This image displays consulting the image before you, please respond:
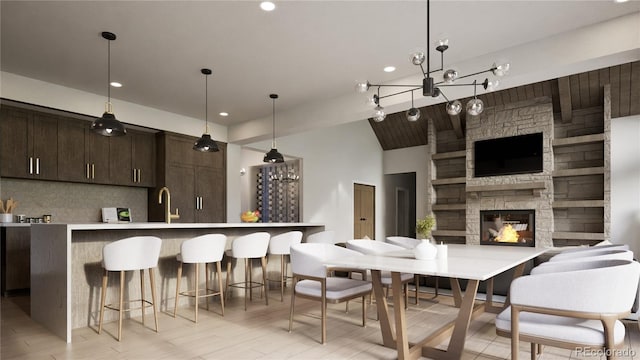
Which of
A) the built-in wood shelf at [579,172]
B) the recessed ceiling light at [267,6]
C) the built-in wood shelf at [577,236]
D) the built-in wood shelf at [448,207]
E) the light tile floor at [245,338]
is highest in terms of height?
the recessed ceiling light at [267,6]

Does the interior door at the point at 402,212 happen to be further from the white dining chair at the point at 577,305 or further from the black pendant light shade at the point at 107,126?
the white dining chair at the point at 577,305

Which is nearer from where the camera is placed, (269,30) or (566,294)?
(566,294)

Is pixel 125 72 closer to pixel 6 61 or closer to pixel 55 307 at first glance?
pixel 6 61

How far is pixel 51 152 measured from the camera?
5.26 m

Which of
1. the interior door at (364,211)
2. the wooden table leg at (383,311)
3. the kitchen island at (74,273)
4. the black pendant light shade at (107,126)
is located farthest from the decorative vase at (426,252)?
the interior door at (364,211)

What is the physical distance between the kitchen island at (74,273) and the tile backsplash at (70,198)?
6.99 ft

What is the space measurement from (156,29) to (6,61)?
2038mm

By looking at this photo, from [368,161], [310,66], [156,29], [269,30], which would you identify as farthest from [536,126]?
[156,29]

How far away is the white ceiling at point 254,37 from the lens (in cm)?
323

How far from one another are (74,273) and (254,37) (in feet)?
8.94

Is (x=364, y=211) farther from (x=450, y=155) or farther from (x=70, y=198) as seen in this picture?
(x=70, y=198)

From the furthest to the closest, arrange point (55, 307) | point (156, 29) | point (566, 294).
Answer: point (156, 29)
point (55, 307)
point (566, 294)

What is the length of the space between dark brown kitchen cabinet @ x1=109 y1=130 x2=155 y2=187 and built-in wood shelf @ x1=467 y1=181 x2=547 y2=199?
6002 mm

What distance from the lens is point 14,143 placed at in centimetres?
490
